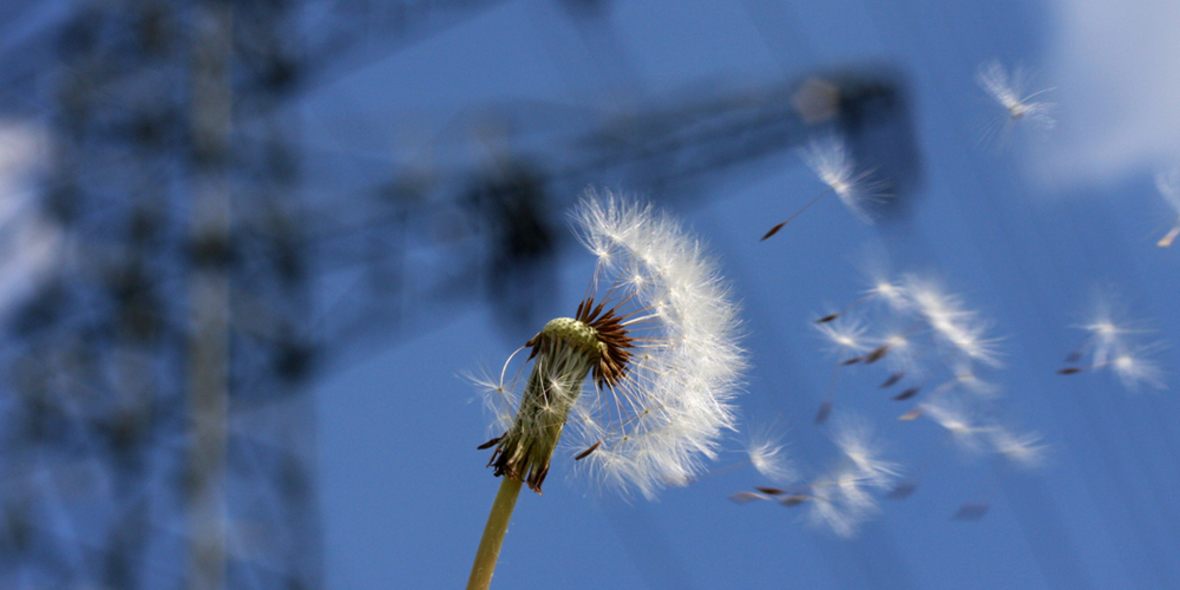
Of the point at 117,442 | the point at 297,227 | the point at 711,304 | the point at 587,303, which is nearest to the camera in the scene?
the point at 587,303

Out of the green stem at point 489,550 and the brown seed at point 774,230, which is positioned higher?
the brown seed at point 774,230

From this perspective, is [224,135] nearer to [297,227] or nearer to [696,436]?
[297,227]

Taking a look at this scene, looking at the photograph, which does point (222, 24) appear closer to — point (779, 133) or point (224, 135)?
point (224, 135)

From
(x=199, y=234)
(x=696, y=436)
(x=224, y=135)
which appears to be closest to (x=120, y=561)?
(x=199, y=234)

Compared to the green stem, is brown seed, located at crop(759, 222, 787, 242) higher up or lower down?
higher up

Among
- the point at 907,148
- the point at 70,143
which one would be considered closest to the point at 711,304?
the point at 70,143

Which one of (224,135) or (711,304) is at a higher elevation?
(224,135)

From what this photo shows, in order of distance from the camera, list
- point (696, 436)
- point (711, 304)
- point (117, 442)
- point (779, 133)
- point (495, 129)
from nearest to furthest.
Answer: point (696, 436), point (711, 304), point (117, 442), point (495, 129), point (779, 133)

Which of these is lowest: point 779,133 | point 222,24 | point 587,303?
point 587,303

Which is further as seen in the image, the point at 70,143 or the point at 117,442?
the point at 70,143
